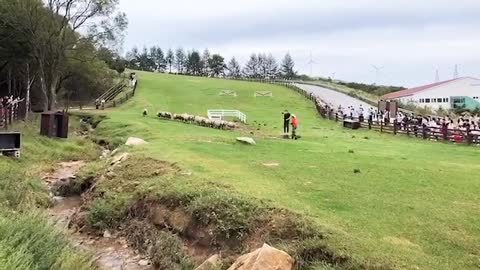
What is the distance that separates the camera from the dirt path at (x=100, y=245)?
36.6 ft

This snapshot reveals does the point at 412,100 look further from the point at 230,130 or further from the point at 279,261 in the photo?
the point at 279,261

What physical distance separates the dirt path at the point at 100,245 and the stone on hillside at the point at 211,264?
1.70m

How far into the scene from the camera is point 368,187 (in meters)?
13.6

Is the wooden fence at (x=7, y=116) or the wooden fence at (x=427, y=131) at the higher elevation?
the wooden fence at (x=7, y=116)

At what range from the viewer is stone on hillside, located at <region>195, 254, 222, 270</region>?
32.3 feet

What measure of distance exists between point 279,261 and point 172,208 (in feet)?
16.2

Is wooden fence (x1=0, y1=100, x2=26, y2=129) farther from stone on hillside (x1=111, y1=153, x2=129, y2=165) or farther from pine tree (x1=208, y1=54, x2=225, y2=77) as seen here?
pine tree (x1=208, y1=54, x2=225, y2=77)

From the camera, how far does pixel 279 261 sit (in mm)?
8570

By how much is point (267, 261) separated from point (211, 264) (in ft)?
6.01

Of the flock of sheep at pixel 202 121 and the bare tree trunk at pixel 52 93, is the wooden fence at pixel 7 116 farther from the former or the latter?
the bare tree trunk at pixel 52 93

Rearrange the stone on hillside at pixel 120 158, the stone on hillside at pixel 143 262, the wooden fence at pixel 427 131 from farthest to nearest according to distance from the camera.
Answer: the wooden fence at pixel 427 131 → the stone on hillside at pixel 120 158 → the stone on hillside at pixel 143 262

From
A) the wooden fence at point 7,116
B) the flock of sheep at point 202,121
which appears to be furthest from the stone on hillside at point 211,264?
the flock of sheep at point 202,121

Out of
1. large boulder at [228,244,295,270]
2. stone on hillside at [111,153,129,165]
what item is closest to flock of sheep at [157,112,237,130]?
stone on hillside at [111,153,129,165]

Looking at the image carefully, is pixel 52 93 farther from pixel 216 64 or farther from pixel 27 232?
pixel 216 64
